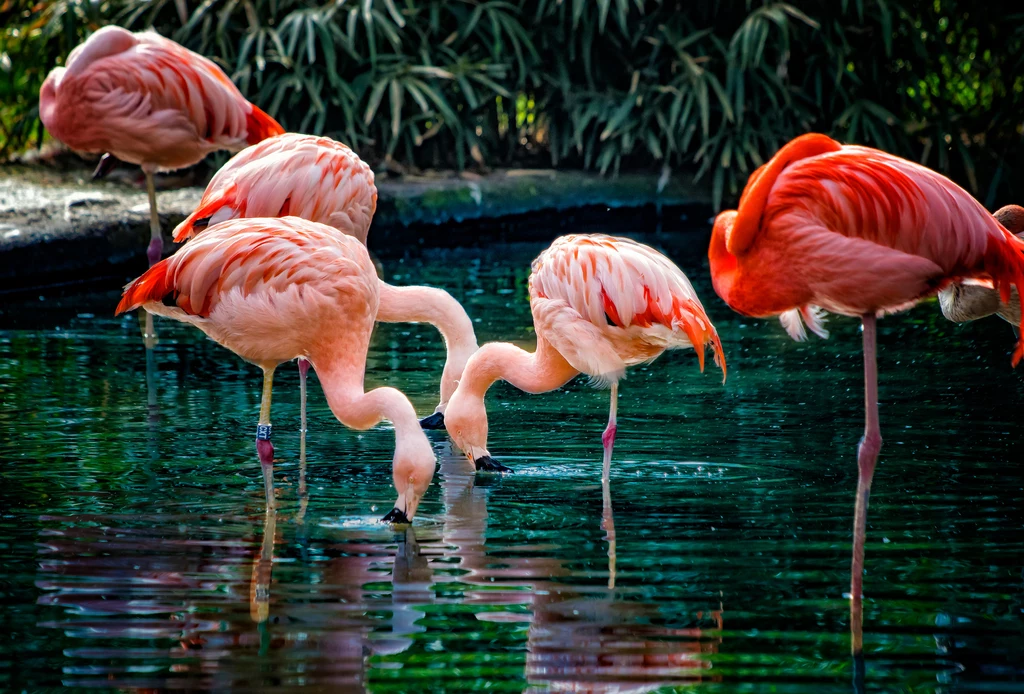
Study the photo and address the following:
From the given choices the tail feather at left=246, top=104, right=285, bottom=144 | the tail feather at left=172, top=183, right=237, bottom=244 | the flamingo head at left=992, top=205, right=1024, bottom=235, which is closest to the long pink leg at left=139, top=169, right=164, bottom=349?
the tail feather at left=246, top=104, right=285, bottom=144

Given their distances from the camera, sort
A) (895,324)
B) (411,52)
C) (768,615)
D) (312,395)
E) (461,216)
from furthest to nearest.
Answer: (411,52)
(461,216)
(895,324)
(312,395)
(768,615)

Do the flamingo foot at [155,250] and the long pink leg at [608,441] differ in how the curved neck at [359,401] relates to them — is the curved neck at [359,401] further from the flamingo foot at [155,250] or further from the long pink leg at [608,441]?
the flamingo foot at [155,250]

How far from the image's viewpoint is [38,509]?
386cm

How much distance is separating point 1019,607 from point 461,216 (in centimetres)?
690

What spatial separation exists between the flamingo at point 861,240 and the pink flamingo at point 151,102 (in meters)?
3.98

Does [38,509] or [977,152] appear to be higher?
[977,152]

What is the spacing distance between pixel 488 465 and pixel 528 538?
2.22ft

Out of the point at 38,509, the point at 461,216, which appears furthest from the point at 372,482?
the point at 461,216

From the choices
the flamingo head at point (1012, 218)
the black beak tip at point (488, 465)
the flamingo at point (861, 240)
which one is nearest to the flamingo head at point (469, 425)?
the black beak tip at point (488, 465)

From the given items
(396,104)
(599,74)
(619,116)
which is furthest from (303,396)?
(599,74)

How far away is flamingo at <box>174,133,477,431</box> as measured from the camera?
5.00 m

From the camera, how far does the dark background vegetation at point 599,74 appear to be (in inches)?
396

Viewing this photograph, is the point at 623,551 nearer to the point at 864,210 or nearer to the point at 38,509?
the point at 864,210

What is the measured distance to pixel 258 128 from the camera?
6832mm
